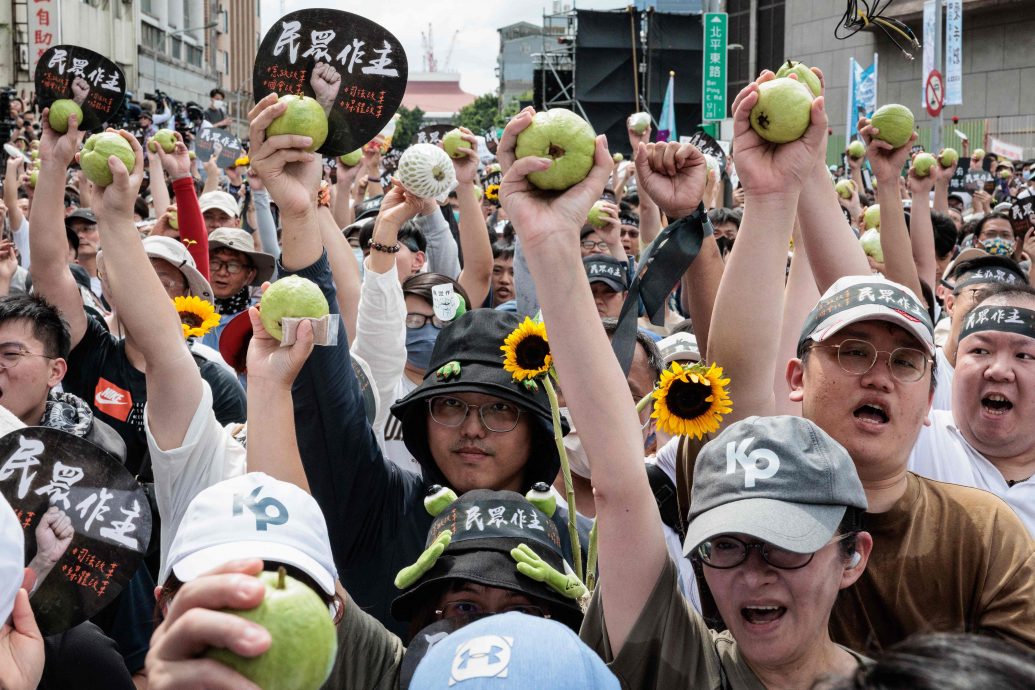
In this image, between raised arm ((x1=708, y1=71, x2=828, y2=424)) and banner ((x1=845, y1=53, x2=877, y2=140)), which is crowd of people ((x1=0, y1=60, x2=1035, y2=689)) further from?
banner ((x1=845, y1=53, x2=877, y2=140))

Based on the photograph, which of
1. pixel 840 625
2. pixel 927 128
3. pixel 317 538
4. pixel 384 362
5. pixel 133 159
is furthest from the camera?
pixel 927 128

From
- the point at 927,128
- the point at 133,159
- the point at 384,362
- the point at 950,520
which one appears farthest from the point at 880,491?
the point at 927,128

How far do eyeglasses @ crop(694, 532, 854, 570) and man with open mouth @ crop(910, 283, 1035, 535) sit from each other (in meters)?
1.10

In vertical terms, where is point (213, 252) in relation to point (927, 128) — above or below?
below

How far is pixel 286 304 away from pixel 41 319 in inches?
62.5

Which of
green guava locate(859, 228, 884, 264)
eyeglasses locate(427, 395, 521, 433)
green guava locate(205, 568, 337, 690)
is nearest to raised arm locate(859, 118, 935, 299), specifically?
green guava locate(859, 228, 884, 264)

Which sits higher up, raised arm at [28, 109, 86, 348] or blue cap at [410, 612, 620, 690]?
raised arm at [28, 109, 86, 348]

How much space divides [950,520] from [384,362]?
2059 millimetres

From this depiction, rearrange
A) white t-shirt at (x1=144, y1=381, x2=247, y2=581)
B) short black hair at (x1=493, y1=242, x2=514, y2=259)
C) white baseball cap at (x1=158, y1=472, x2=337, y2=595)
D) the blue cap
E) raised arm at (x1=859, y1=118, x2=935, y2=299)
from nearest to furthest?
1. the blue cap
2. white baseball cap at (x1=158, y1=472, x2=337, y2=595)
3. white t-shirt at (x1=144, y1=381, x2=247, y2=581)
4. raised arm at (x1=859, y1=118, x2=935, y2=299)
5. short black hair at (x1=493, y1=242, x2=514, y2=259)

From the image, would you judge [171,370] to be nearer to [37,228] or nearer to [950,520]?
[37,228]

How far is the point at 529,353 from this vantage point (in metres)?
2.49

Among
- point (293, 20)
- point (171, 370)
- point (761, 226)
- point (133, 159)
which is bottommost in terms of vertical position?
point (171, 370)

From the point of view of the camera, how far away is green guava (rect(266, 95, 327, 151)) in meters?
2.80

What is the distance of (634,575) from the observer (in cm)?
200
